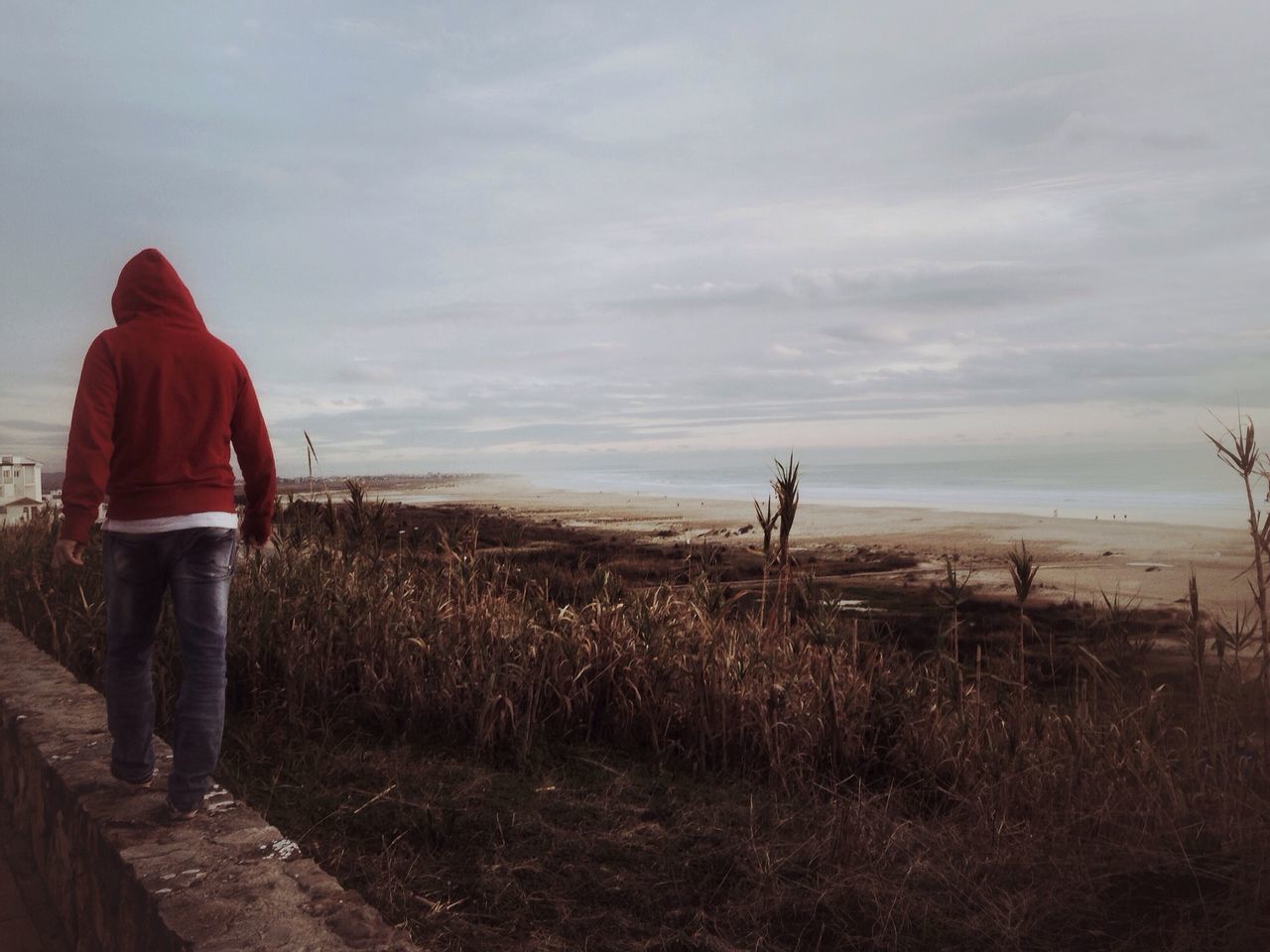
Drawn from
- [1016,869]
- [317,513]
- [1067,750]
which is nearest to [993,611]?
[1067,750]

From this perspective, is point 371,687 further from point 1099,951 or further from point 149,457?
point 1099,951

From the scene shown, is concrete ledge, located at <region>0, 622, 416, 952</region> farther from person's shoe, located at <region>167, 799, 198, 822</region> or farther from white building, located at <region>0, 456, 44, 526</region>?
white building, located at <region>0, 456, 44, 526</region>

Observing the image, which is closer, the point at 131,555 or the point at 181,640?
the point at 181,640

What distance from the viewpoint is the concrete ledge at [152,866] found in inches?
90.4

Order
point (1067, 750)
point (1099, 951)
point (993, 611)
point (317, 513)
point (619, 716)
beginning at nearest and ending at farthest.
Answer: point (1099, 951) < point (1067, 750) < point (619, 716) < point (317, 513) < point (993, 611)

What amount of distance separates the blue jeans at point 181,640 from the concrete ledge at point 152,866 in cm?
13

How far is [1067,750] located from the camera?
4.16m

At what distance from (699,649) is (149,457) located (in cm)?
271

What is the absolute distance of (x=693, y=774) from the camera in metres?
4.25

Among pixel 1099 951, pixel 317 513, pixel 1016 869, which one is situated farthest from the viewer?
pixel 317 513

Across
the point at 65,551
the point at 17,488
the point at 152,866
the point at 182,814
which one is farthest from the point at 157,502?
the point at 17,488

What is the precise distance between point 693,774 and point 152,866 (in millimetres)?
2249

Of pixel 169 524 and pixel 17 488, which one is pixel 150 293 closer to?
pixel 169 524

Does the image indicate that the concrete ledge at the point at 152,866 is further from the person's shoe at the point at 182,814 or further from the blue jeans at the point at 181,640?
the blue jeans at the point at 181,640
